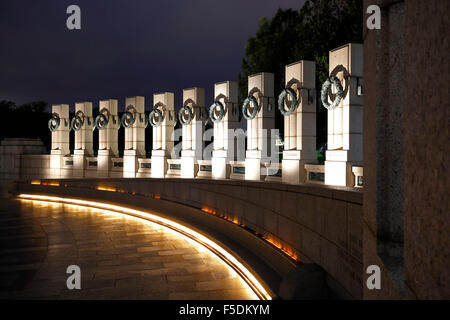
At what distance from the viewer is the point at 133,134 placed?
2275 cm

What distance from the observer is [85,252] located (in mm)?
10211

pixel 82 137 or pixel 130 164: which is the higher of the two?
pixel 82 137

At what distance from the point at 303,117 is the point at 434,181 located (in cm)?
1268

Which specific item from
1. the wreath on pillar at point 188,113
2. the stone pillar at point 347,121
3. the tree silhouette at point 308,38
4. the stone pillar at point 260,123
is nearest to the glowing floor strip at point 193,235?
the stone pillar at point 260,123

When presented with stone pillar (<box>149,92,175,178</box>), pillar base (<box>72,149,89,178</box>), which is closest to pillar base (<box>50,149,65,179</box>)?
pillar base (<box>72,149,89,178</box>)

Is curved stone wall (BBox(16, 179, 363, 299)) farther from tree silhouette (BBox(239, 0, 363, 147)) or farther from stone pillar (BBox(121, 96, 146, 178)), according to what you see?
tree silhouette (BBox(239, 0, 363, 147))

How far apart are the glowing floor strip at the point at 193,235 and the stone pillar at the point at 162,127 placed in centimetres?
357

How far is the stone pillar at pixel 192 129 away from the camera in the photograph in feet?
63.3

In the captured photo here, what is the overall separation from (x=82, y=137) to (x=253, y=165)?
14.1 meters

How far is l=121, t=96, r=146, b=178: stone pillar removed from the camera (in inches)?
879

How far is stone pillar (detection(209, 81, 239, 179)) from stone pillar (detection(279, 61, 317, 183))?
3.42 meters

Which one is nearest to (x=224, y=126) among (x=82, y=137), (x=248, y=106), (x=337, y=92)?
(x=248, y=106)

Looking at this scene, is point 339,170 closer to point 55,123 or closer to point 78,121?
point 78,121

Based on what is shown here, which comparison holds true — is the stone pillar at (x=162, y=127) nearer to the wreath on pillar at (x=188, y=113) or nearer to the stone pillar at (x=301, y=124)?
the wreath on pillar at (x=188, y=113)
